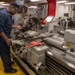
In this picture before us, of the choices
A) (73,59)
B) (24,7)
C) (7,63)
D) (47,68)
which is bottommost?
(7,63)

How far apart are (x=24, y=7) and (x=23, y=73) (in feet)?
7.07

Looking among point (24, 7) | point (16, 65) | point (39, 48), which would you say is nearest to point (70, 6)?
point (24, 7)

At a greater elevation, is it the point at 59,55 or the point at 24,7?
the point at 24,7

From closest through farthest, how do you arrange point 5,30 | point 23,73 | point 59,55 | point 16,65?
point 59,55
point 5,30
point 23,73
point 16,65

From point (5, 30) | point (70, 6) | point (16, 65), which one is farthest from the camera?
point (70, 6)

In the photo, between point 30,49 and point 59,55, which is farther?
point 30,49

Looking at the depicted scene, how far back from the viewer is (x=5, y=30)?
2.75m

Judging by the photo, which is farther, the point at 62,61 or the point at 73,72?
the point at 62,61

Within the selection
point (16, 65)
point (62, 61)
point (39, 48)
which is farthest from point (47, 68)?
point (16, 65)

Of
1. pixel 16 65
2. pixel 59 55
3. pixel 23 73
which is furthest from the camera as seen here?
Answer: pixel 16 65

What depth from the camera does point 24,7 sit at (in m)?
4.27

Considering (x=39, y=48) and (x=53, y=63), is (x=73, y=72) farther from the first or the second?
(x=39, y=48)

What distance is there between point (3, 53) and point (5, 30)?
49cm

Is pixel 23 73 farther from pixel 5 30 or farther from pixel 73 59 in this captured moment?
pixel 73 59
